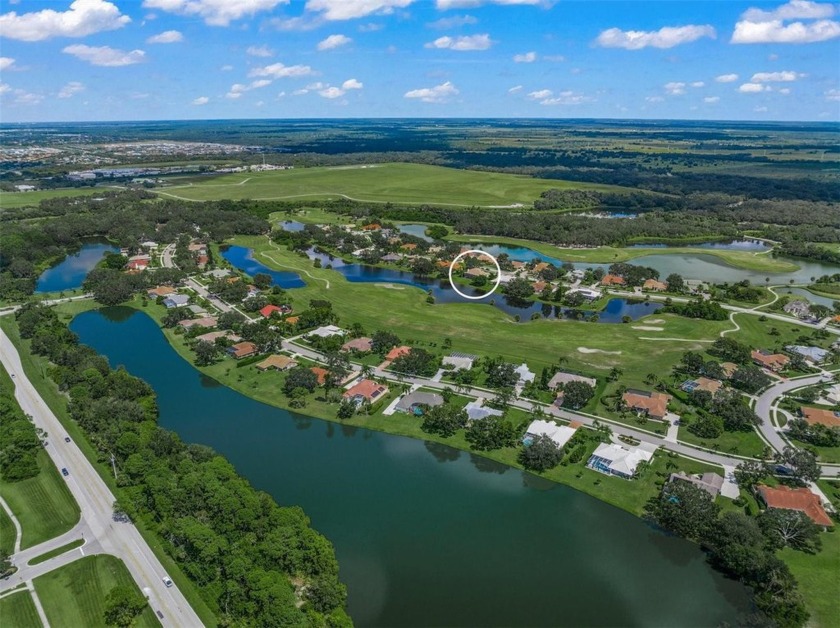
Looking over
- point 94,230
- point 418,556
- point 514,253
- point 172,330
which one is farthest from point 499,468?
point 94,230

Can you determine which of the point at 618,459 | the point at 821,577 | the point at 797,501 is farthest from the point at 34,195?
the point at 821,577

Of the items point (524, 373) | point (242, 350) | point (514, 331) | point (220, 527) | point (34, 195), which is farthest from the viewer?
point (34, 195)

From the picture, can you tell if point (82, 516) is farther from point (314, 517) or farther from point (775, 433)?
point (775, 433)

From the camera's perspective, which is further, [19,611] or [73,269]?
[73,269]

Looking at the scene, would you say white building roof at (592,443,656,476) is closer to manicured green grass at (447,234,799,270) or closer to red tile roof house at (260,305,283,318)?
red tile roof house at (260,305,283,318)

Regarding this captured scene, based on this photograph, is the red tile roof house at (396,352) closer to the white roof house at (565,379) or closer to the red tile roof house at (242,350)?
the red tile roof house at (242,350)

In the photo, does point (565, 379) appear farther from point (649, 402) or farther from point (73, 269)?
point (73, 269)

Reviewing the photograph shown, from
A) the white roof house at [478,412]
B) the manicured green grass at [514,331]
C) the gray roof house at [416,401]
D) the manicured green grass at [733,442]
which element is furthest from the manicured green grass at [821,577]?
the gray roof house at [416,401]
